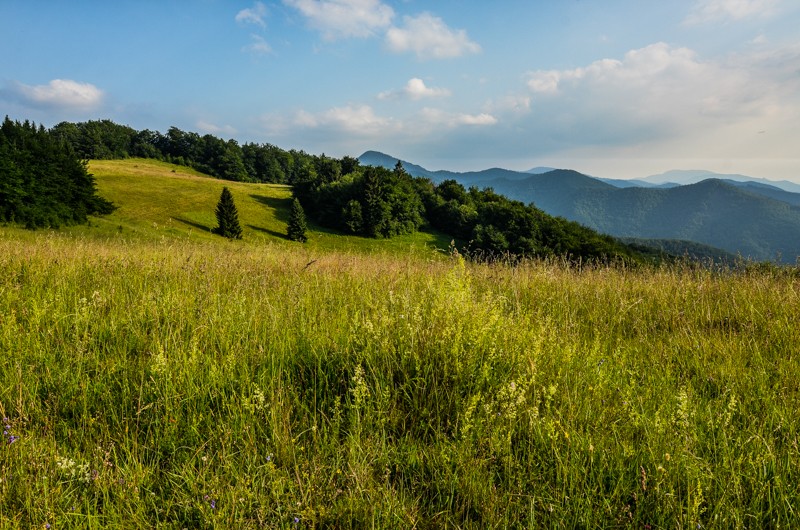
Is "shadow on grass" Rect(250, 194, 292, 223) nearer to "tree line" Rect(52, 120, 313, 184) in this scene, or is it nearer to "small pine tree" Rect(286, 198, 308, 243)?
"small pine tree" Rect(286, 198, 308, 243)

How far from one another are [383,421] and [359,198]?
79427 mm

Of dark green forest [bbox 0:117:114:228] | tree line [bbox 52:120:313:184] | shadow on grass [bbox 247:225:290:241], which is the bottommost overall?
shadow on grass [bbox 247:225:290:241]

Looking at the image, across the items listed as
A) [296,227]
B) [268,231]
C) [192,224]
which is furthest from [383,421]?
[268,231]

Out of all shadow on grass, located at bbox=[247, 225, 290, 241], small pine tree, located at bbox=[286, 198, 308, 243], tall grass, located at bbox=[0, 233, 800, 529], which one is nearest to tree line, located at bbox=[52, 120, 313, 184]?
shadow on grass, located at bbox=[247, 225, 290, 241]

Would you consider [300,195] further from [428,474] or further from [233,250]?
[428,474]

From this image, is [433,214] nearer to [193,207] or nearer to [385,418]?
[193,207]

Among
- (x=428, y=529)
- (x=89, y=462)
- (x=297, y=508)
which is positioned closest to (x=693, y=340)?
(x=428, y=529)

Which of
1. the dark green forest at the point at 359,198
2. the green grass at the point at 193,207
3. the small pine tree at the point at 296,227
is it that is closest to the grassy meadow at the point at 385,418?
the dark green forest at the point at 359,198

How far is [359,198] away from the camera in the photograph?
79812mm

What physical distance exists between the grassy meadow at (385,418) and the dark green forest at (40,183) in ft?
173

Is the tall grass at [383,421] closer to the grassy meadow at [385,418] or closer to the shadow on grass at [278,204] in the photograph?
the grassy meadow at [385,418]

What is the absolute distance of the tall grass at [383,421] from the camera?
170cm

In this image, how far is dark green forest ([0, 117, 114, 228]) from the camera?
4128 centimetres

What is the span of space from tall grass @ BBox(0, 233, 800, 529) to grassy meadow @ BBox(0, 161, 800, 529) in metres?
0.01
